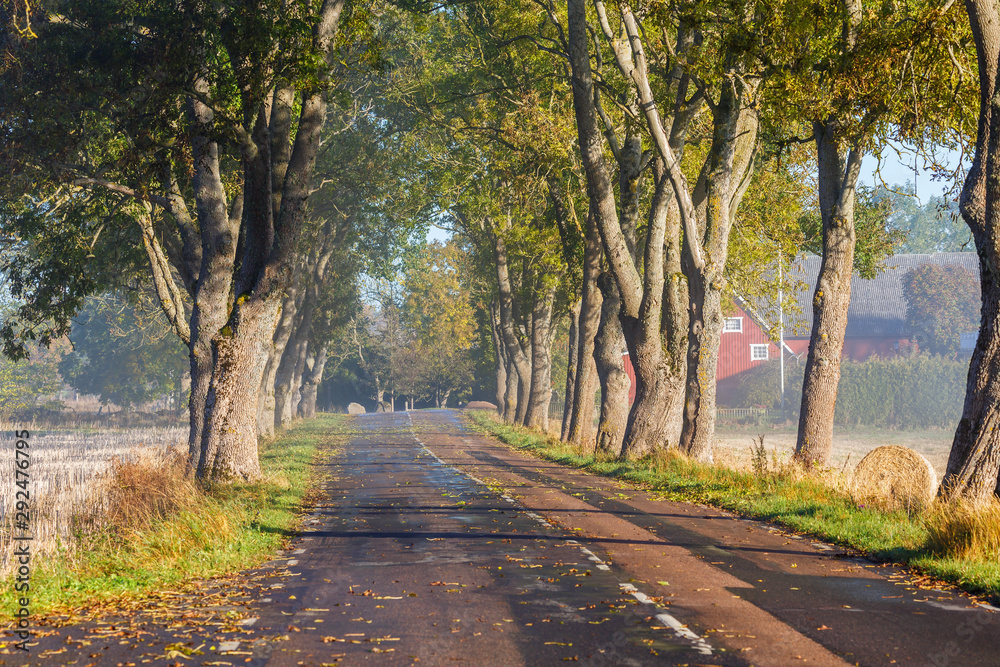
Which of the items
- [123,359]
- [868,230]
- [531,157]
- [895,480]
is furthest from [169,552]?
[123,359]

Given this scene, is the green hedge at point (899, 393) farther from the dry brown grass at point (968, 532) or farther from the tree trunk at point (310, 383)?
the dry brown grass at point (968, 532)

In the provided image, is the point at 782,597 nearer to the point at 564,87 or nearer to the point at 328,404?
the point at 564,87

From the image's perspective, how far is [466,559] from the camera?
1174 cm

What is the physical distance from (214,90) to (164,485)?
7617 mm

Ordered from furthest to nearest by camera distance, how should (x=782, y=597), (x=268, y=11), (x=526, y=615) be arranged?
(x=268, y=11) < (x=782, y=597) < (x=526, y=615)

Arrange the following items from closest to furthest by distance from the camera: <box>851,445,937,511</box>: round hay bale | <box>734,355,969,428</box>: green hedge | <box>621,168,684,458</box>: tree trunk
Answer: <box>851,445,937,511</box>: round hay bale < <box>621,168,684,458</box>: tree trunk < <box>734,355,969,428</box>: green hedge

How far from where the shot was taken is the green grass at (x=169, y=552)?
383 inches

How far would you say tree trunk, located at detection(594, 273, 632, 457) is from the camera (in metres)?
26.8

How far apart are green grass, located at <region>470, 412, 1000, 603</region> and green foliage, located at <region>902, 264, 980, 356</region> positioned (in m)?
58.5

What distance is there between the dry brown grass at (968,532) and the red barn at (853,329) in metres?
49.2

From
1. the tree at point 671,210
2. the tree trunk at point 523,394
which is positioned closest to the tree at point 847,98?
the tree at point 671,210

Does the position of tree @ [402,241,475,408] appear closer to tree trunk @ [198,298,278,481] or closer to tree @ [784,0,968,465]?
tree trunk @ [198,298,278,481]

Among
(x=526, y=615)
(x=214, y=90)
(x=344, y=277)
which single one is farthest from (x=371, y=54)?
(x=344, y=277)

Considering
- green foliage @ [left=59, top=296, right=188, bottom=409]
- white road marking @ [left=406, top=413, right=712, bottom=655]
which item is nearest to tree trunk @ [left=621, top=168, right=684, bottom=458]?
white road marking @ [left=406, top=413, right=712, bottom=655]
